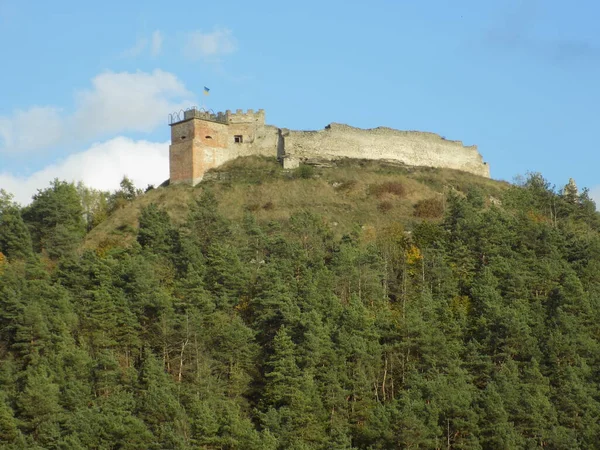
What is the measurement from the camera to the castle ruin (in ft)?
193

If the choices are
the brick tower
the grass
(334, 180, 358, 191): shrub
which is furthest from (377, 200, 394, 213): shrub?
the brick tower

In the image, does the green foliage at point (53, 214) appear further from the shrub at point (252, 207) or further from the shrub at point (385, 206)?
the shrub at point (385, 206)

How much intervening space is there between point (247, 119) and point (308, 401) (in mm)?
28249

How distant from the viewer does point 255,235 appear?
160 ft

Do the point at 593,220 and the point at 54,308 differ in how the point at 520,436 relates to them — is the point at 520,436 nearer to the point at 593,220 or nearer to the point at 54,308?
the point at 54,308

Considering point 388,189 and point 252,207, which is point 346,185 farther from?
point 252,207

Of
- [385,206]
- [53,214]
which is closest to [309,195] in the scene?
[385,206]

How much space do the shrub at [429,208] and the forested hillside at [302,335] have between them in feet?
10.6

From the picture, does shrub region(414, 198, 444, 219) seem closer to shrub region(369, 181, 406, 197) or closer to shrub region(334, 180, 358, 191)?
shrub region(369, 181, 406, 197)

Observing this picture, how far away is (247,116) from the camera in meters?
61.3

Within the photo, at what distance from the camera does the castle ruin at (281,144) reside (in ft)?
193

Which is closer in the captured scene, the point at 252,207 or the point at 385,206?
the point at 252,207

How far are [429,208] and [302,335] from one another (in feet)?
62.3

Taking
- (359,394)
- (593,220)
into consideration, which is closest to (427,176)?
(593,220)
